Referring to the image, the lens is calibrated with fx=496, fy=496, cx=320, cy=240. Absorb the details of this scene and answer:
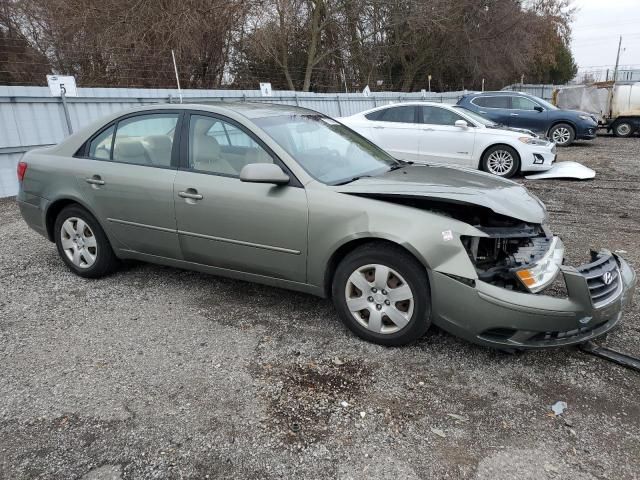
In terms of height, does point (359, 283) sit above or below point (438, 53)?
below

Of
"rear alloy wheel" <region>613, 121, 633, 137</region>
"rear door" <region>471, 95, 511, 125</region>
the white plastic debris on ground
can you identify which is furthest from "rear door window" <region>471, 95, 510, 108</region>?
the white plastic debris on ground

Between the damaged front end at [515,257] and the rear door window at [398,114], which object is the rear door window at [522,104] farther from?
the damaged front end at [515,257]

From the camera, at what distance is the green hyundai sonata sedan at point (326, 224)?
2938mm

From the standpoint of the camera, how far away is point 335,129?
4320 mm

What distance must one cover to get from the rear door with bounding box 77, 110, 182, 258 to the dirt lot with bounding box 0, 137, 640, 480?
21.7 inches

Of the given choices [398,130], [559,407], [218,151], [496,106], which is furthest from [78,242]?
[496,106]

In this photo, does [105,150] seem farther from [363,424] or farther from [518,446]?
[518,446]

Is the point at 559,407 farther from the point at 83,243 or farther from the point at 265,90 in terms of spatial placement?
the point at 265,90

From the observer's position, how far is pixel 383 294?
318cm

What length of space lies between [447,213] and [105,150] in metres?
2.97

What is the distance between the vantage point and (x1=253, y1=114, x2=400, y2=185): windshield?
360 cm

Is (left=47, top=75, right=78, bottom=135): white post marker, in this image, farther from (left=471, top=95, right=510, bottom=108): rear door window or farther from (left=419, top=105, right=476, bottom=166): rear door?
(left=471, top=95, right=510, bottom=108): rear door window

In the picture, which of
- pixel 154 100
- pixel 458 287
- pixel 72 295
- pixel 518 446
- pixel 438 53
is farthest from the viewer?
pixel 438 53

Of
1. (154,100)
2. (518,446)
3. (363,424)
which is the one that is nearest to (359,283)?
(363,424)
